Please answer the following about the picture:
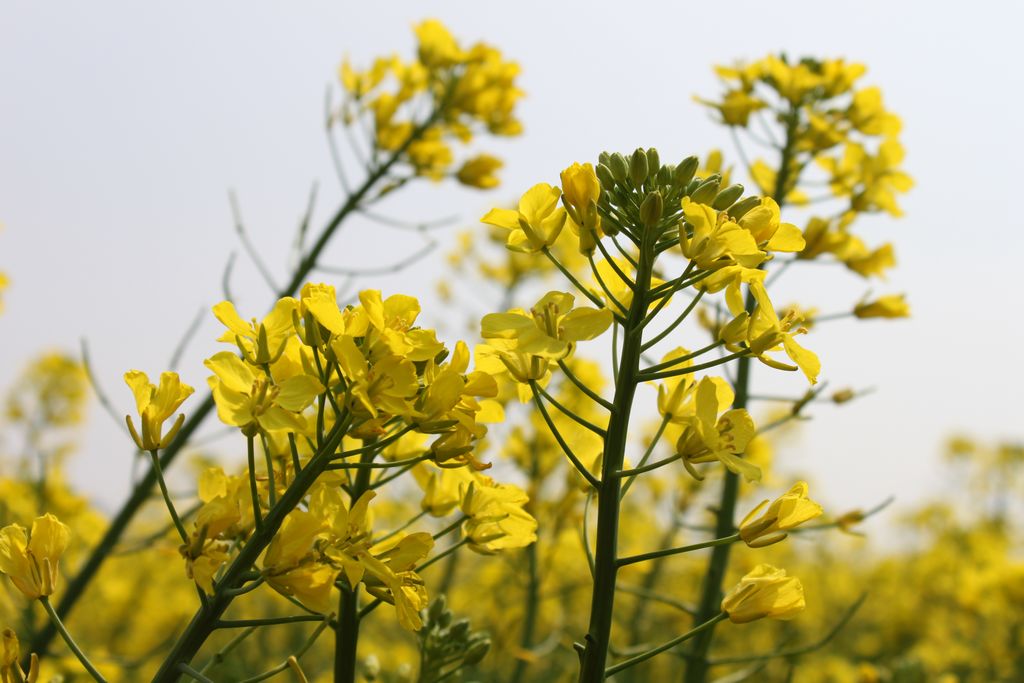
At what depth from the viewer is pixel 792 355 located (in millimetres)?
1462

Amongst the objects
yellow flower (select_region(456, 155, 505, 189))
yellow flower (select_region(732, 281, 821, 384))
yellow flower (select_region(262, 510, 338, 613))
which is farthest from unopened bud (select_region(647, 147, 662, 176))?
yellow flower (select_region(456, 155, 505, 189))

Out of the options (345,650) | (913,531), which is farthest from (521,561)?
(913,531)

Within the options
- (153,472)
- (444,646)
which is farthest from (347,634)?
(153,472)

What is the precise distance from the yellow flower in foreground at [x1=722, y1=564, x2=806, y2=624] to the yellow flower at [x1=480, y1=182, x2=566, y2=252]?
683mm

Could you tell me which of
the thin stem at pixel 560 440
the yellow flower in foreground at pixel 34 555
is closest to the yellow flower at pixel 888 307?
the thin stem at pixel 560 440

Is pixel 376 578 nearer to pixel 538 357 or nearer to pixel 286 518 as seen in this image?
pixel 286 518

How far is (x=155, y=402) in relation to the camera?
147 cm

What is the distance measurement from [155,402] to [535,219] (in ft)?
2.39

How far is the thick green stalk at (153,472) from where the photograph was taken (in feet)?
10.4

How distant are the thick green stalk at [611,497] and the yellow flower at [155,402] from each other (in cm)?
71

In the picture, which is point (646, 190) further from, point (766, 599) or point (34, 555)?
point (34, 555)

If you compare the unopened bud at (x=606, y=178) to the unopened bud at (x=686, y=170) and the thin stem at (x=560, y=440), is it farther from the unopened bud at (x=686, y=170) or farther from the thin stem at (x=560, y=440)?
the thin stem at (x=560, y=440)

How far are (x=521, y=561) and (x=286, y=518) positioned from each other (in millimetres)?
2628

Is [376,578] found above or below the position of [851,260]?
below
